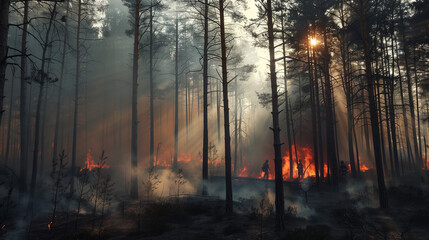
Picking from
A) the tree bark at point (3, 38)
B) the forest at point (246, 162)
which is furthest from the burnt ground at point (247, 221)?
the tree bark at point (3, 38)

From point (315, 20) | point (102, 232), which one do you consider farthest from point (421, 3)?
point (102, 232)

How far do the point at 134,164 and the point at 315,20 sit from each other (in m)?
15.4

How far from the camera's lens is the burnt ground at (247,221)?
22.1ft

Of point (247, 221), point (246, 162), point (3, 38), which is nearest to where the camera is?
point (3, 38)

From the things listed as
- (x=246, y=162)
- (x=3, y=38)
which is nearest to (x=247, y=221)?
(x=3, y=38)

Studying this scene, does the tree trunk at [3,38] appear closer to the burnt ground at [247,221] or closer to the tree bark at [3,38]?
the tree bark at [3,38]

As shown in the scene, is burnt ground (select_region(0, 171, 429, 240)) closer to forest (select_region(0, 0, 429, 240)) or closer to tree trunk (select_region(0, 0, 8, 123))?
forest (select_region(0, 0, 429, 240))

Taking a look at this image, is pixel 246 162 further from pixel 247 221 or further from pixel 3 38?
pixel 3 38

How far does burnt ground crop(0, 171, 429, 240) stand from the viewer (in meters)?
6.73

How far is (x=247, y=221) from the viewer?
816cm

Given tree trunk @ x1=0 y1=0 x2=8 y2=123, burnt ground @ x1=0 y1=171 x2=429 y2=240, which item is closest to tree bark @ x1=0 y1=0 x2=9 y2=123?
tree trunk @ x1=0 y1=0 x2=8 y2=123

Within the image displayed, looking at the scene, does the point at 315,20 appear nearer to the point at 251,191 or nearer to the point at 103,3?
the point at 251,191

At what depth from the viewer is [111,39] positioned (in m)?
39.2

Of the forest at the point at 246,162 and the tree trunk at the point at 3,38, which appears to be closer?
the tree trunk at the point at 3,38
